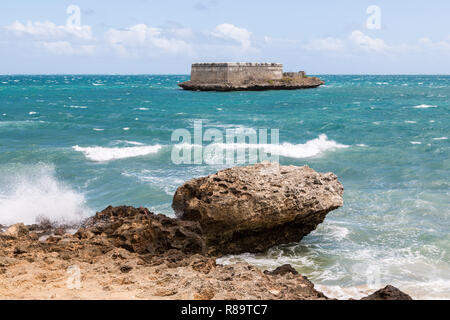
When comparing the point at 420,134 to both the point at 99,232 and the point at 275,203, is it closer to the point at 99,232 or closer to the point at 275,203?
the point at 275,203

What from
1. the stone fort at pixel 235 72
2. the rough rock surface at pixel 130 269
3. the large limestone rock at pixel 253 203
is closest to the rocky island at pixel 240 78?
the stone fort at pixel 235 72

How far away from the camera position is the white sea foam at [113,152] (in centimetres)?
2043

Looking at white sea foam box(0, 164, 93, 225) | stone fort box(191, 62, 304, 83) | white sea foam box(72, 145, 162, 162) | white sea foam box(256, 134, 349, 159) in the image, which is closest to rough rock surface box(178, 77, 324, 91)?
stone fort box(191, 62, 304, 83)

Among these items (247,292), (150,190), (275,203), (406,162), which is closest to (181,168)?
(150,190)

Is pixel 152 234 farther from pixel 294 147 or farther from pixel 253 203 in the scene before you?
pixel 294 147

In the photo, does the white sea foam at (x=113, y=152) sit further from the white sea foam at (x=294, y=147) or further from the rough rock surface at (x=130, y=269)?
the rough rock surface at (x=130, y=269)

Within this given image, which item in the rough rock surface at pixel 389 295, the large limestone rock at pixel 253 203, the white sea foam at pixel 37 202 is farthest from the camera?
the white sea foam at pixel 37 202

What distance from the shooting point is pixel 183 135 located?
92.9 ft

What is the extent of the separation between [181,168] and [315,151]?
6579mm

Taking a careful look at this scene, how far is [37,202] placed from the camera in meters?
11.2

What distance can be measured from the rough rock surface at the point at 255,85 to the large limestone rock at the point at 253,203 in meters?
63.9

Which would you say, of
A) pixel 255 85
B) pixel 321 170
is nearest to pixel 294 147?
→ pixel 321 170

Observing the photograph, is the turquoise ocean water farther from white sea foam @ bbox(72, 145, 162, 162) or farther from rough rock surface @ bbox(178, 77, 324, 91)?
rough rock surface @ bbox(178, 77, 324, 91)
